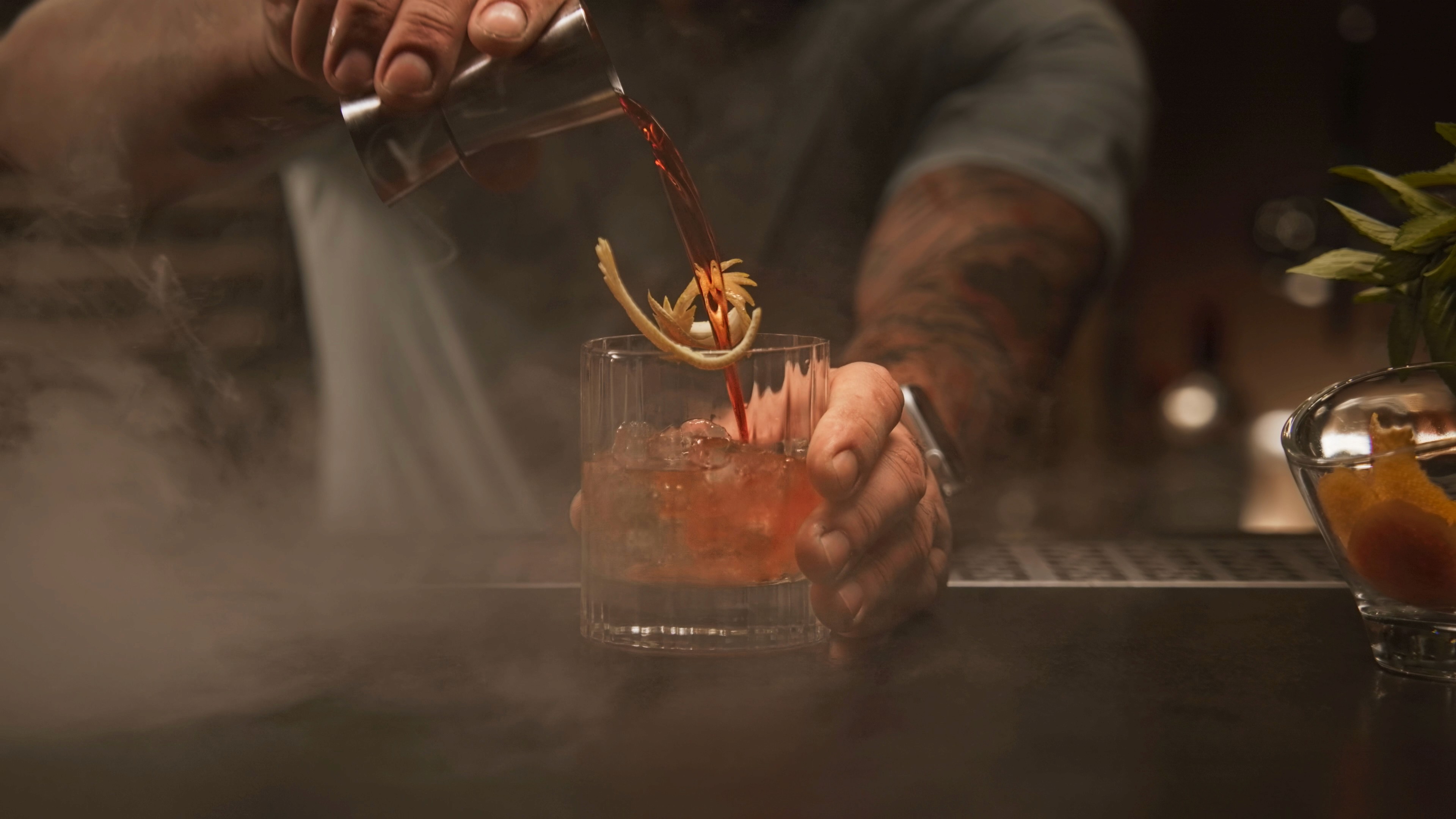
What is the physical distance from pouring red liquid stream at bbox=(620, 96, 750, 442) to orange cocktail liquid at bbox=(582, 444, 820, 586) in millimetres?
40

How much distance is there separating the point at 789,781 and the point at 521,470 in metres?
1.29

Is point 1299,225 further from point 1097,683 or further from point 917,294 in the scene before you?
point 1097,683

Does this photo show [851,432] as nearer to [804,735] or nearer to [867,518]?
[867,518]

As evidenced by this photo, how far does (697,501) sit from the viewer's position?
28.4 inches

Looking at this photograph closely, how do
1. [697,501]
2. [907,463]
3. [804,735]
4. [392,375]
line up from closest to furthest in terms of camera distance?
[804,735] < [697,501] < [907,463] < [392,375]

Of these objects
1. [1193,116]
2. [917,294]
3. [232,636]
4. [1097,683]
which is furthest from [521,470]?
[1193,116]

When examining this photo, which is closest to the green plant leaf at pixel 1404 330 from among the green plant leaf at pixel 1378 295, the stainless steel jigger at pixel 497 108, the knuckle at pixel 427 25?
the green plant leaf at pixel 1378 295

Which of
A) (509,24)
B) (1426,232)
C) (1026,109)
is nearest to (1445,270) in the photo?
(1426,232)

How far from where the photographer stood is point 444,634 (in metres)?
0.81

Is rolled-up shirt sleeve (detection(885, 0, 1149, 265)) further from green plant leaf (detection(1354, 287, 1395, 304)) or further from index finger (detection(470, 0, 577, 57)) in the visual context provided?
index finger (detection(470, 0, 577, 57))

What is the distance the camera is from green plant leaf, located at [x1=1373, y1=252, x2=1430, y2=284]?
767mm

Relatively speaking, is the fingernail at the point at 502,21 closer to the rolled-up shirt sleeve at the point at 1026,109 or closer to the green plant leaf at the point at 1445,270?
the green plant leaf at the point at 1445,270

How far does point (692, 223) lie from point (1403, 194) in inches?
18.0

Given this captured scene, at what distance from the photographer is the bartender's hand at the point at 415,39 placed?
0.75 m
